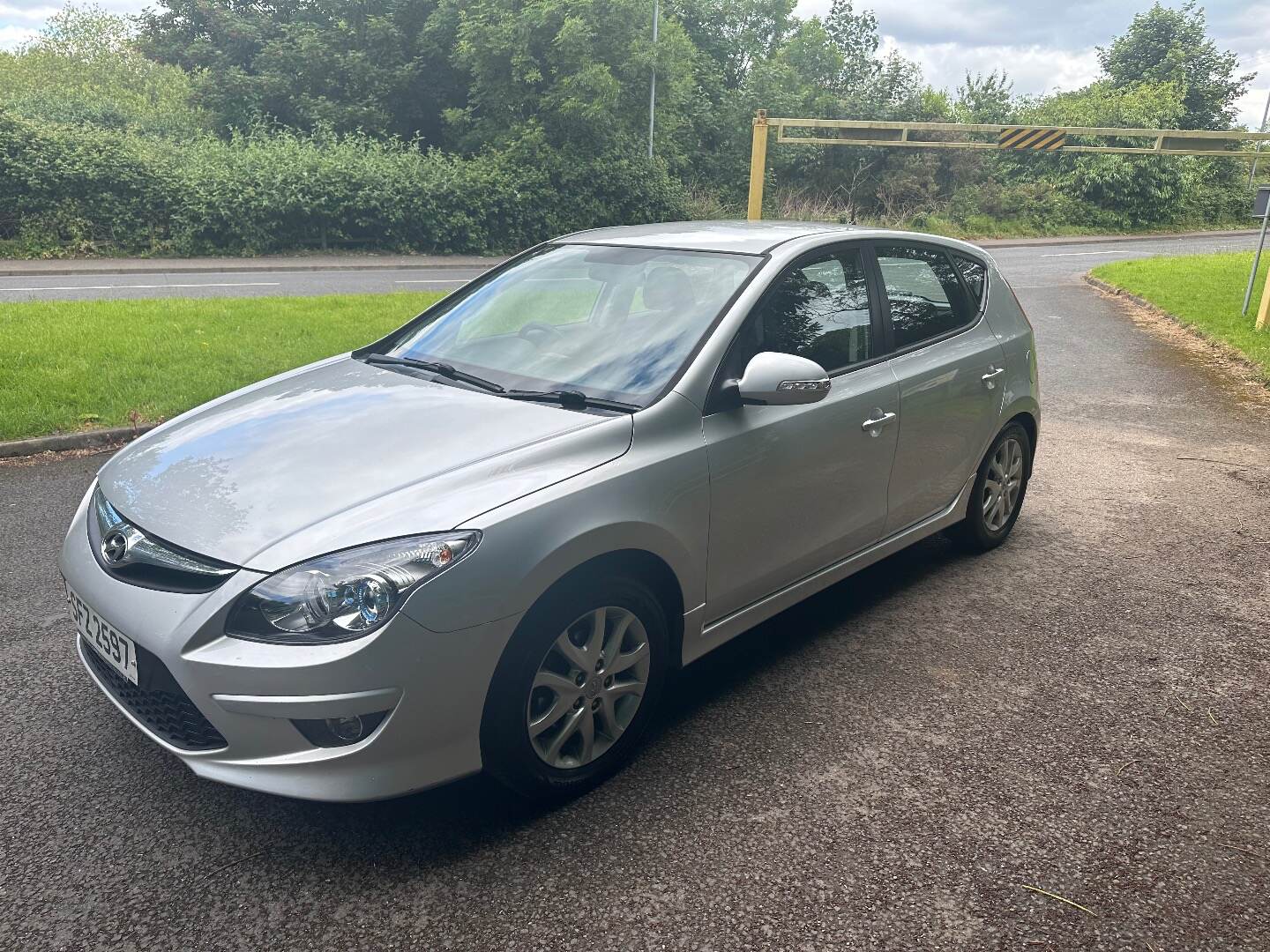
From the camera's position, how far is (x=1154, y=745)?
3299mm

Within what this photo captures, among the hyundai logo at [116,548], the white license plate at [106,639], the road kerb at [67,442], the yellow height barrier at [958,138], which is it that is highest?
the yellow height barrier at [958,138]

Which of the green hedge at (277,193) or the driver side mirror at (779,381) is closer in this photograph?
the driver side mirror at (779,381)

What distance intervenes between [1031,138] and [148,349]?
25628mm

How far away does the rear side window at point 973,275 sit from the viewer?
4742 mm

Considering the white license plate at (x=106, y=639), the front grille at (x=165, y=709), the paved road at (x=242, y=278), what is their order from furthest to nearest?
the paved road at (x=242, y=278) < the white license plate at (x=106, y=639) < the front grille at (x=165, y=709)

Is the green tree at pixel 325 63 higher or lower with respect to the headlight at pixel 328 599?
higher

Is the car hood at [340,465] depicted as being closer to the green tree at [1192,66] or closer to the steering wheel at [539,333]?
the steering wheel at [539,333]

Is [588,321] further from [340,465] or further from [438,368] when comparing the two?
[340,465]

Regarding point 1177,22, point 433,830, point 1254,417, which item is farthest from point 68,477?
point 1177,22

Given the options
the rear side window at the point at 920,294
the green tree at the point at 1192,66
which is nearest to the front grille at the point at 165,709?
the rear side window at the point at 920,294

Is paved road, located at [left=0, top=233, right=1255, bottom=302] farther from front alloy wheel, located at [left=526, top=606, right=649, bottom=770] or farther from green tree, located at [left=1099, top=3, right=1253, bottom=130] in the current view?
green tree, located at [left=1099, top=3, right=1253, bottom=130]

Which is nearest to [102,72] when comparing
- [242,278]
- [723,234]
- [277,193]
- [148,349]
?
[277,193]

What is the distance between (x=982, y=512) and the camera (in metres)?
4.91

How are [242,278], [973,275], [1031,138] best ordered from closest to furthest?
[973,275] < [242,278] < [1031,138]
